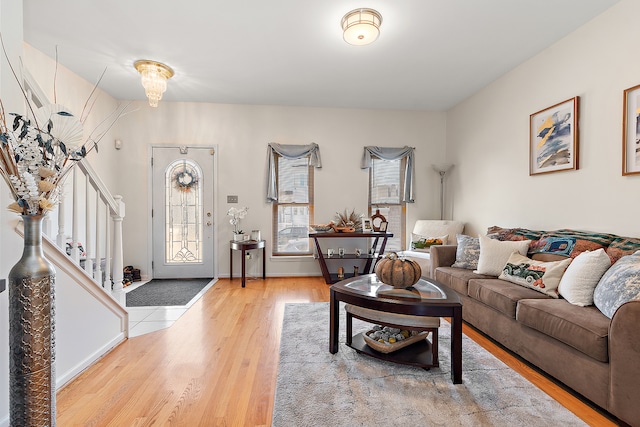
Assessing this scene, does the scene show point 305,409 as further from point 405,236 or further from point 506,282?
point 405,236

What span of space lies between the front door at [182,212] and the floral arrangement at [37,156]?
3.49 meters

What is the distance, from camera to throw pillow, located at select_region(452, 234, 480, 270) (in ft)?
10.3

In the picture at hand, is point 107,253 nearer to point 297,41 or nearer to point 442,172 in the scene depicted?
point 297,41

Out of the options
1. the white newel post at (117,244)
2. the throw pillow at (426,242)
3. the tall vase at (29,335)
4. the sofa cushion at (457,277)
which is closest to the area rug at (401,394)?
the sofa cushion at (457,277)

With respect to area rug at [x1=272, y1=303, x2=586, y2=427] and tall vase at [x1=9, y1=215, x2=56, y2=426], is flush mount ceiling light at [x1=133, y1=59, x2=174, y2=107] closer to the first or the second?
tall vase at [x1=9, y1=215, x2=56, y2=426]

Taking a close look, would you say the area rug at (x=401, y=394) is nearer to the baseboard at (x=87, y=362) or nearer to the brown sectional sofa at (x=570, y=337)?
the brown sectional sofa at (x=570, y=337)

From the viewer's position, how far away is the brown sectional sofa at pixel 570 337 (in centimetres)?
145

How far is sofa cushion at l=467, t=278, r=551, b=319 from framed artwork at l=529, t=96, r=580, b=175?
1314mm

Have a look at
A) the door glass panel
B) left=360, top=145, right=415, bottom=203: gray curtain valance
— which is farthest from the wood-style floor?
left=360, top=145, right=415, bottom=203: gray curtain valance

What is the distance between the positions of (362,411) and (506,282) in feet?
5.61

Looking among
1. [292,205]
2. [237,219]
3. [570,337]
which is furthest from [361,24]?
[237,219]

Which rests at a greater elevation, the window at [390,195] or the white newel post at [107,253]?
the window at [390,195]

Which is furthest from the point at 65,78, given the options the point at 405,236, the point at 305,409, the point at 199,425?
the point at 405,236

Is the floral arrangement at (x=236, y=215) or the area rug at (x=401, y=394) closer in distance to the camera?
the area rug at (x=401, y=394)
